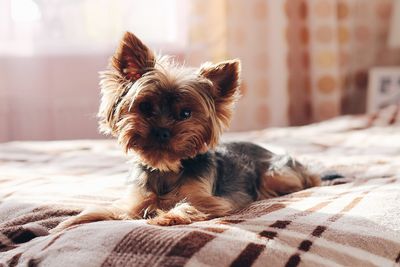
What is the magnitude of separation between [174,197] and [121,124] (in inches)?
10.3

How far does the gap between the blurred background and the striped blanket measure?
1.91m

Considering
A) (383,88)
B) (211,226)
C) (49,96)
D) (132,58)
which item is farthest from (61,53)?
(211,226)

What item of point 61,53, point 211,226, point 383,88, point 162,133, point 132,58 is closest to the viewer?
point 211,226

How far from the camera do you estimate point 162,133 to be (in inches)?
68.2

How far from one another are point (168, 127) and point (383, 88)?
10.7 ft

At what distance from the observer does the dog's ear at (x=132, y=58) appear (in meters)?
1.85

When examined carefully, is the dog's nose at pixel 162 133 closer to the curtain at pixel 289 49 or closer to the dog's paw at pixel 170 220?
the dog's paw at pixel 170 220

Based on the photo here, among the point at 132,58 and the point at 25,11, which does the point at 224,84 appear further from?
the point at 25,11

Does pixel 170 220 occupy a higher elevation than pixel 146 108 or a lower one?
lower

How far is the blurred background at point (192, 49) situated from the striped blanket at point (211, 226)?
6.25 feet

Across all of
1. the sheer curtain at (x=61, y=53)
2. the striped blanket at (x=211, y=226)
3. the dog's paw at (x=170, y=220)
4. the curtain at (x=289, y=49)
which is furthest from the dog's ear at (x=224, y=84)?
the curtain at (x=289, y=49)

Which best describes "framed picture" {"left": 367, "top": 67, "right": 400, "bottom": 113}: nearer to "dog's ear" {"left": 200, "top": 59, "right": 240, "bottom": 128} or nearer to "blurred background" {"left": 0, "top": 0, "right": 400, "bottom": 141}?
"blurred background" {"left": 0, "top": 0, "right": 400, "bottom": 141}

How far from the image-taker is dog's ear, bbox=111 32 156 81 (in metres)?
1.85

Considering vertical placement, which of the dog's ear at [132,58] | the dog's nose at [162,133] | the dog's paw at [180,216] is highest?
the dog's ear at [132,58]
